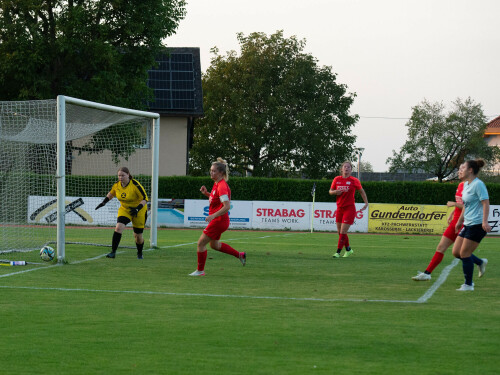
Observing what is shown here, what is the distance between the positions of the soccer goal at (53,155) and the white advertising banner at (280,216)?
Result: 26.6 ft

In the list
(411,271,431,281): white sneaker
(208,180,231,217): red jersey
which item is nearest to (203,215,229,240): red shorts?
(208,180,231,217): red jersey

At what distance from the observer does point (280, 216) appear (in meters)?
32.5

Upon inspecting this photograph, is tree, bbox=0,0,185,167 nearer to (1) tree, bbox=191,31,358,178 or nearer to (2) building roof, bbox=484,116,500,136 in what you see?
(1) tree, bbox=191,31,358,178

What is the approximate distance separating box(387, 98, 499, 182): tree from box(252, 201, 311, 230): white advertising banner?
37.3 meters

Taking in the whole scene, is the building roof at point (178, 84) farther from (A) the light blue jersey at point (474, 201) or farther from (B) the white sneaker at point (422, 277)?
(A) the light blue jersey at point (474, 201)

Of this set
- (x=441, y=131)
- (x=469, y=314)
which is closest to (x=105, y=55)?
(x=469, y=314)

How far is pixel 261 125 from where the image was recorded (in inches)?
2181

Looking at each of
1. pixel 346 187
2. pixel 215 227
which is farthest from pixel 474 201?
pixel 346 187

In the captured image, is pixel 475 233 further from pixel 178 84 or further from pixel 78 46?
pixel 178 84

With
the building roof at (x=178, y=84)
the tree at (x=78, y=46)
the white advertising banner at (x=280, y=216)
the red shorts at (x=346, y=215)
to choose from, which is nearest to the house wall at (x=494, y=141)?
the building roof at (x=178, y=84)

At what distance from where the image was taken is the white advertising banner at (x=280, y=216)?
106ft

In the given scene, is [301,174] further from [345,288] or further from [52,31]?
[345,288]

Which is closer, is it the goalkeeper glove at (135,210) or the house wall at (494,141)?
the goalkeeper glove at (135,210)

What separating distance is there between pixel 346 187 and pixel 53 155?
7890 mm
